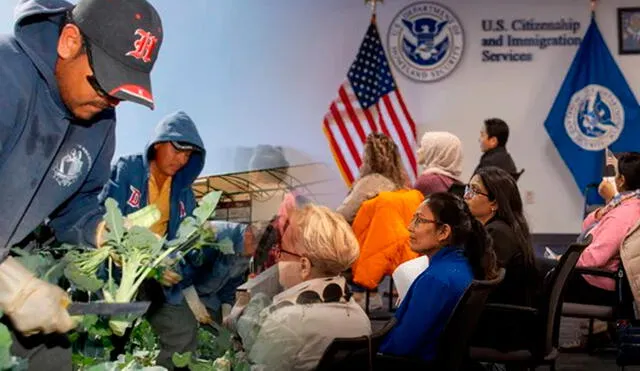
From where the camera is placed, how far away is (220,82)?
448 centimetres

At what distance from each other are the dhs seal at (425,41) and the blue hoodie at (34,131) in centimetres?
752

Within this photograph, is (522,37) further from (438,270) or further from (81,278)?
(81,278)

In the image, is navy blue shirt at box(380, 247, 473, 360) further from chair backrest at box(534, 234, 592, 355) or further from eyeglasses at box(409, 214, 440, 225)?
chair backrest at box(534, 234, 592, 355)

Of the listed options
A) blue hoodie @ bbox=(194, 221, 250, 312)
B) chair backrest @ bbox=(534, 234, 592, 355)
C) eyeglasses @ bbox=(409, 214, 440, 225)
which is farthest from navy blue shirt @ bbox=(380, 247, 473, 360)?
chair backrest @ bbox=(534, 234, 592, 355)

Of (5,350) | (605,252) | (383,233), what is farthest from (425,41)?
(5,350)

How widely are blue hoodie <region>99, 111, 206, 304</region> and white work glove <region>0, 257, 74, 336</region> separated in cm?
162

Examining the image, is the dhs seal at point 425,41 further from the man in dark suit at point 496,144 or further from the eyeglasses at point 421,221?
the eyeglasses at point 421,221

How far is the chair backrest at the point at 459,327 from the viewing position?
314 cm

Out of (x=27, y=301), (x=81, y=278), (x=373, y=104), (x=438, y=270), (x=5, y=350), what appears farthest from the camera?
(x=373, y=104)

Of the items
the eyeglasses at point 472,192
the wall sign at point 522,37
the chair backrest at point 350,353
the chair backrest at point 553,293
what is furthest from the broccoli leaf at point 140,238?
the wall sign at point 522,37

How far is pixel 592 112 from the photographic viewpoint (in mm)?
9203

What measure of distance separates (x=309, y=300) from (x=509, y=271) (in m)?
1.60

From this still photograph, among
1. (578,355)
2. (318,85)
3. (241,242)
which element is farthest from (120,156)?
(318,85)

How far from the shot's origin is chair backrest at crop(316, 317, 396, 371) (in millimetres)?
2582
